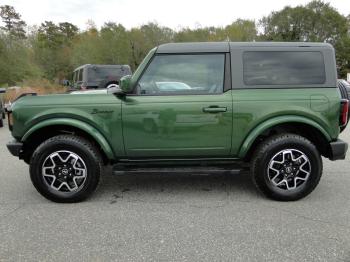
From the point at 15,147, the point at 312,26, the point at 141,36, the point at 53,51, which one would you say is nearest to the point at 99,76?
the point at 15,147

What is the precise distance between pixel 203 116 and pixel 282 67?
109 centimetres

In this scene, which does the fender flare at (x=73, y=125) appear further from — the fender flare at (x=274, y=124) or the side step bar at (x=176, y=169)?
the fender flare at (x=274, y=124)

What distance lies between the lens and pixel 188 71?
12.3 feet

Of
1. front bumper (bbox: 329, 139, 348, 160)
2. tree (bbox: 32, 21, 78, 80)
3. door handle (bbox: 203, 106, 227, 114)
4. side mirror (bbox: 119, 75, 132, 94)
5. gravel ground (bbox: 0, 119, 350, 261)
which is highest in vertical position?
tree (bbox: 32, 21, 78, 80)

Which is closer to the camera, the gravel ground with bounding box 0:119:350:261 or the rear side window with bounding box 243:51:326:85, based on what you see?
Answer: the gravel ground with bounding box 0:119:350:261

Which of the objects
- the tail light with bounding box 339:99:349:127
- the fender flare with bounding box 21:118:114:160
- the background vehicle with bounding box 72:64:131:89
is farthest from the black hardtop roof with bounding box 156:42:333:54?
the background vehicle with bounding box 72:64:131:89

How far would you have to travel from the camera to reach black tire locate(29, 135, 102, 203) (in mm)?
3672

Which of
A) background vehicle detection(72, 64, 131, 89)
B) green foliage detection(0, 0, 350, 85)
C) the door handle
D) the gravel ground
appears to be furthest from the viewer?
green foliage detection(0, 0, 350, 85)

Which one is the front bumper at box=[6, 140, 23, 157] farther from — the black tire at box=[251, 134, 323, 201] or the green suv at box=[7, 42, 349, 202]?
the black tire at box=[251, 134, 323, 201]

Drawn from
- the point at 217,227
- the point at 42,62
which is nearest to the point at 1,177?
the point at 217,227

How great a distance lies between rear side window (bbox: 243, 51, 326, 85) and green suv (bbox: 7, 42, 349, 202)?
0.01 meters

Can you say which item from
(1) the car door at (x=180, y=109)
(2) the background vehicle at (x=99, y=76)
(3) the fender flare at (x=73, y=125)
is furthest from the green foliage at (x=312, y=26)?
(3) the fender flare at (x=73, y=125)

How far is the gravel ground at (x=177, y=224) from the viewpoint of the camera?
2688 mm

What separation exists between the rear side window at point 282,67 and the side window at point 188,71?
333 mm
